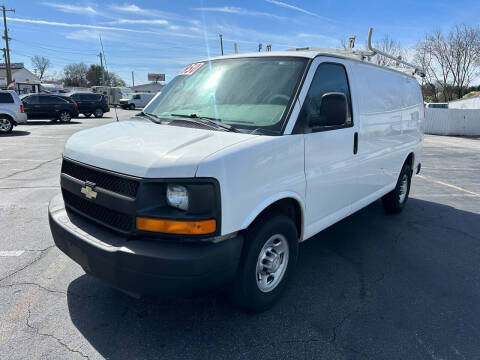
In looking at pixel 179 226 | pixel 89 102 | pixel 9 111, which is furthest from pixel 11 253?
pixel 89 102

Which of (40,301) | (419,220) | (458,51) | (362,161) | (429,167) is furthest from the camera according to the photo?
(458,51)

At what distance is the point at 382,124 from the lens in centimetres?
463

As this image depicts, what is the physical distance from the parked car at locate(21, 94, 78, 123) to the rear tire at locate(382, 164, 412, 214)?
21.2 m

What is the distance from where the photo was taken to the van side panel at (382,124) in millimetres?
4184

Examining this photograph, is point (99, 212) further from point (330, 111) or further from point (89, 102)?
point (89, 102)

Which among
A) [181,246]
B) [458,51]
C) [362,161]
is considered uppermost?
[458,51]

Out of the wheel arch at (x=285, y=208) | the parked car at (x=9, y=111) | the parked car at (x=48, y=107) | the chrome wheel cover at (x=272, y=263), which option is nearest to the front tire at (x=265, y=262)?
the chrome wheel cover at (x=272, y=263)

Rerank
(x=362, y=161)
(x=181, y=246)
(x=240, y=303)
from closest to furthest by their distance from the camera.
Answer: (x=181, y=246)
(x=240, y=303)
(x=362, y=161)

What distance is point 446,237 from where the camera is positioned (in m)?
5.09

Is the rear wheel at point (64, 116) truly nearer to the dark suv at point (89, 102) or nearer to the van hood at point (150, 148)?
the dark suv at point (89, 102)

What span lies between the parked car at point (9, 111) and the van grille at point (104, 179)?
1491cm

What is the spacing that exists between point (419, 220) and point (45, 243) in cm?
525

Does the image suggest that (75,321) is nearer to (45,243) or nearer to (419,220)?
(45,243)

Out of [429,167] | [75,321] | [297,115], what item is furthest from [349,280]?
[429,167]
